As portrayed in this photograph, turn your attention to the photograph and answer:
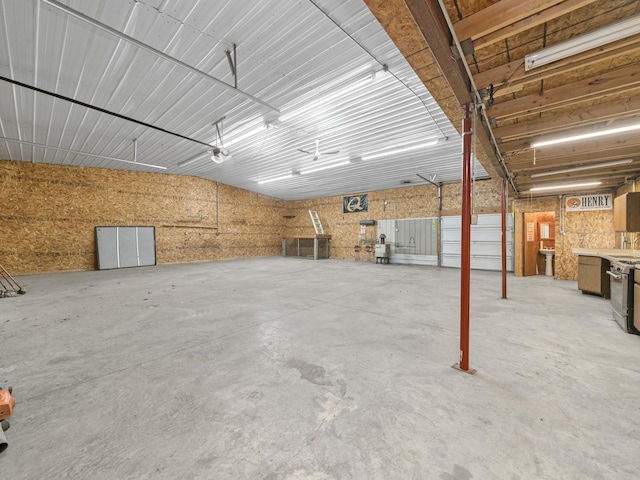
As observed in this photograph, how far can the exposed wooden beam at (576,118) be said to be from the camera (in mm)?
2806

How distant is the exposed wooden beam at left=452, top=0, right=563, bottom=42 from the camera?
1.67 meters

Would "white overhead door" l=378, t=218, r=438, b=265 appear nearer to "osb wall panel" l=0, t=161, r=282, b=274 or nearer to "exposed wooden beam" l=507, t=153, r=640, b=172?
"exposed wooden beam" l=507, t=153, r=640, b=172

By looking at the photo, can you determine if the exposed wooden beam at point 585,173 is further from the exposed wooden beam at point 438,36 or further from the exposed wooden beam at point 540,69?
the exposed wooden beam at point 438,36

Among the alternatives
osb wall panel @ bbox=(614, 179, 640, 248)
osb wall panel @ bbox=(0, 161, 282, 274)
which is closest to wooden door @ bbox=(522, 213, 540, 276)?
osb wall panel @ bbox=(614, 179, 640, 248)

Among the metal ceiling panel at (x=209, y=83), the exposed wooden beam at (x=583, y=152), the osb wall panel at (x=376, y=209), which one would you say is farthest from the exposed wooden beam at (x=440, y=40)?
the osb wall panel at (x=376, y=209)

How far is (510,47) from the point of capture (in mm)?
2158

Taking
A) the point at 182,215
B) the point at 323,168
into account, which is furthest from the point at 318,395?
the point at 182,215

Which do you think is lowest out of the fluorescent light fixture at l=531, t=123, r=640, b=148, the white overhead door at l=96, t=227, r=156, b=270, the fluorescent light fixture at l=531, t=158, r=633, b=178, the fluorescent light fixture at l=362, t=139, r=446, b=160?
the white overhead door at l=96, t=227, r=156, b=270

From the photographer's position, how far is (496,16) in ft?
5.78

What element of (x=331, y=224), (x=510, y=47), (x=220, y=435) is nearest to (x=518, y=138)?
(x=510, y=47)

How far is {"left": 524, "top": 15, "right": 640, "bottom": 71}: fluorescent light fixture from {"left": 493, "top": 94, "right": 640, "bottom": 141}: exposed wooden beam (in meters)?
1.43

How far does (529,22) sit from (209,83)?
4479 mm

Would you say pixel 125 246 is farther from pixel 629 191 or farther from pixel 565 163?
pixel 629 191

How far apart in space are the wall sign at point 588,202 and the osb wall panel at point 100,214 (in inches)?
513
